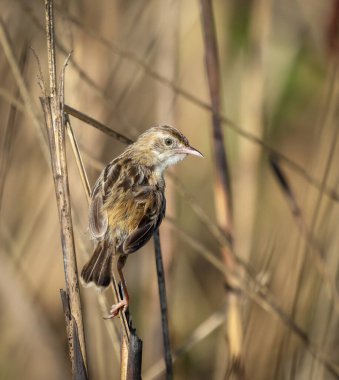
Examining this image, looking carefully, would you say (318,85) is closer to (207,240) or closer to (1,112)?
(207,240)

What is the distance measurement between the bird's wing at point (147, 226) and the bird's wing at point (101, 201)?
0.11 metres

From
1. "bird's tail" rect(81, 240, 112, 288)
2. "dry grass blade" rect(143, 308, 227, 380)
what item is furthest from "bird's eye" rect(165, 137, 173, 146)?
"dry grass blade" rect(143, 308, 227, 380)

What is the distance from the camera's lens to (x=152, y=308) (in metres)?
4.20

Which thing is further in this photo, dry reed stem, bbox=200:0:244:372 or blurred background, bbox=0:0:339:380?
blurred background, bbox=0:0:339:380

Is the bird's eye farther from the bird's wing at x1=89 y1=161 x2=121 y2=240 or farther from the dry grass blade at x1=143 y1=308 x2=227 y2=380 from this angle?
the dry grass blade at x1=143 y1=308 x2=227 y2=380

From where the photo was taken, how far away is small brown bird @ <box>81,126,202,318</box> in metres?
2.91

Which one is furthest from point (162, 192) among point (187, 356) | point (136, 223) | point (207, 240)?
point (207, 240)

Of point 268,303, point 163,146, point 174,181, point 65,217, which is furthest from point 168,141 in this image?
point 65,217

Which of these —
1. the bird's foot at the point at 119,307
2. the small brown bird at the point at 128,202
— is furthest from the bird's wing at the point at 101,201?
the bird's foot at the point at 119,307

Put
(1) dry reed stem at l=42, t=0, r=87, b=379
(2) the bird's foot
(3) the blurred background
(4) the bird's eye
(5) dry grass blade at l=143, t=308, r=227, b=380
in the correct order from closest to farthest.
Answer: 1. (1) dry reed stem at l=42, t=0, r=87, b=379
2. (2) the bird's foot
3. (3) the blurred background
4. (4) the bird's eye
5. (5) dry grass blade at l=143, t=308, r=227, b=380

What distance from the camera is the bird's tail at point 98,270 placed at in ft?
8.98

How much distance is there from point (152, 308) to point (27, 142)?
113 centimetres

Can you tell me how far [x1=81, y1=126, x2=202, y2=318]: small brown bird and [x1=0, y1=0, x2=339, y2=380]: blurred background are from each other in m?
0.13

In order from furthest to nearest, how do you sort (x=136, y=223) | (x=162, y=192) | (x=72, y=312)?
(x=162, y=192)
(x=136, y=223)
(x=72, y=312)
